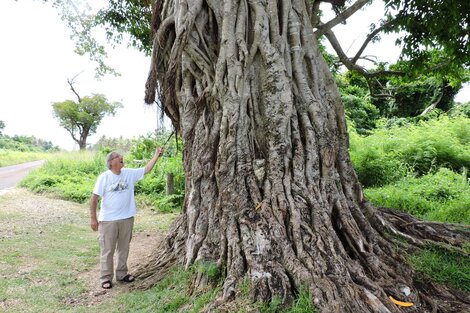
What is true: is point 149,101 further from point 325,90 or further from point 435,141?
point 435,141

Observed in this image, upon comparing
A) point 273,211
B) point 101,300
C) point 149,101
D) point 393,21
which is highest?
point 393,21

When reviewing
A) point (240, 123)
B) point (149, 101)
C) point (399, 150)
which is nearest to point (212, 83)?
point (240, 123)

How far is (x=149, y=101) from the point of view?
5.56 metres

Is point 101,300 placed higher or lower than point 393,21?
lower

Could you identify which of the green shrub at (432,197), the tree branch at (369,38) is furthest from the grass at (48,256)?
the tree branch at (369,38)

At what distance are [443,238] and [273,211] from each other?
2.39 metres

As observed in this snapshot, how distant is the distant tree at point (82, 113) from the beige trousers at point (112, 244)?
31.2 meters

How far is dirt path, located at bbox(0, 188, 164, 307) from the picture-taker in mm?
4730

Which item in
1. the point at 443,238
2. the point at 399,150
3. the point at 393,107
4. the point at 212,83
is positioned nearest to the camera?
the point at 212,83

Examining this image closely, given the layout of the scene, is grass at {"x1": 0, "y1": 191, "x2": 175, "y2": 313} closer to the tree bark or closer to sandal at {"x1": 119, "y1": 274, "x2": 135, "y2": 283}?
sandal at {"x1": 119, "y1": 274, "x2": 135, "y2": 283}

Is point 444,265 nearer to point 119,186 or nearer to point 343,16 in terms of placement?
point 119,186

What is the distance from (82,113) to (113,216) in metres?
32.4

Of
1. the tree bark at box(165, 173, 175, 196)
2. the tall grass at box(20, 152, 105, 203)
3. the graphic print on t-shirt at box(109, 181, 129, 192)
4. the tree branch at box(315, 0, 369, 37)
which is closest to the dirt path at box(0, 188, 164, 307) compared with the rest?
the tall grass at box(20, 152, 105, 203)

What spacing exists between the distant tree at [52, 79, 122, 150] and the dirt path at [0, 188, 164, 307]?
73.8 ft
